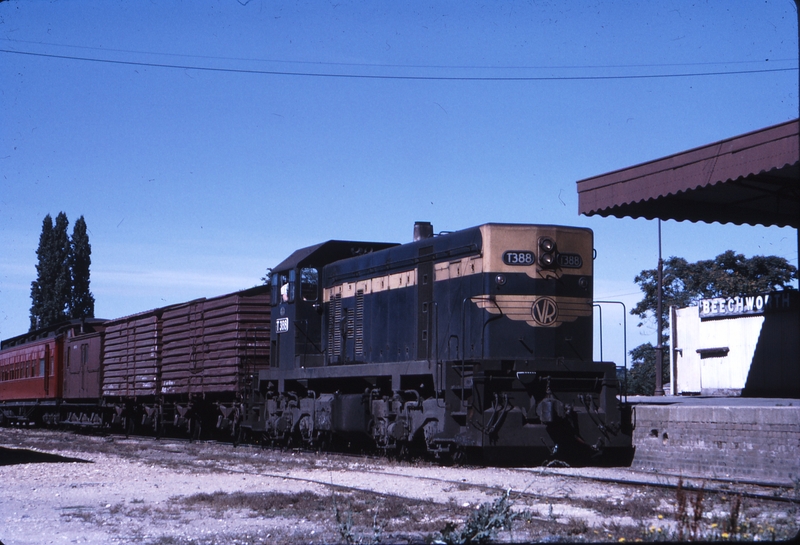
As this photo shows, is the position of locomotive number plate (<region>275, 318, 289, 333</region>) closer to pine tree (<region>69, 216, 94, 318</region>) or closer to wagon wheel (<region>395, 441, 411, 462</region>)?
wagon wheel (<region>395, 441, 411, 462</region>)

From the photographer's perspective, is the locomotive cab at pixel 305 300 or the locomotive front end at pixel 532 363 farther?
the locomotive cab at pixel 305 300

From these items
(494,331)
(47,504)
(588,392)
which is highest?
(494,331)

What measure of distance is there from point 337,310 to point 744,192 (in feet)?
25.0

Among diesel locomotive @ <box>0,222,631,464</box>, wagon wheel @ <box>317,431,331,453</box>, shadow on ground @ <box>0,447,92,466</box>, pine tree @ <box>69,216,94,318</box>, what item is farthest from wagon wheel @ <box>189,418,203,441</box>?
pine tree @ <box>69,216,94,318</box>

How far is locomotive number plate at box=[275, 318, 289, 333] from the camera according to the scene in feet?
58.7

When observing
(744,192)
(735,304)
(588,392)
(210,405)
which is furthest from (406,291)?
(735,304)

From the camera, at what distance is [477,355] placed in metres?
13.6

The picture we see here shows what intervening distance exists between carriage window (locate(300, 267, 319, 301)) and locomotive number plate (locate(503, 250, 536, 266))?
5288 mm

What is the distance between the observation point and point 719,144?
44.2 feet

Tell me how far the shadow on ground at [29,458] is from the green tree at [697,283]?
→ 37.9 m

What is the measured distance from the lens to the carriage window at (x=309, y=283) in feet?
57.4

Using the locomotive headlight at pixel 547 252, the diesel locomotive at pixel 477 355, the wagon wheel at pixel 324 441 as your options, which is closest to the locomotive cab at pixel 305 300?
the diesel locomotive at pixel 477 355

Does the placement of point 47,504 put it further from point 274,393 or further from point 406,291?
point 274,393

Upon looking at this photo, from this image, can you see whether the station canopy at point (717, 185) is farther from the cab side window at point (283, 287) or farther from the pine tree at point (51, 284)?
the pine tree at point (51, 284)
